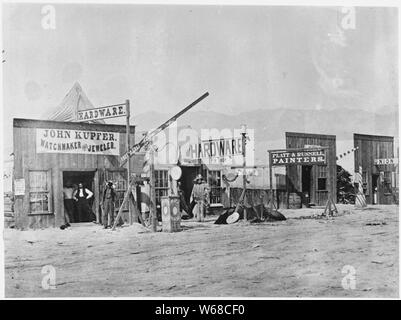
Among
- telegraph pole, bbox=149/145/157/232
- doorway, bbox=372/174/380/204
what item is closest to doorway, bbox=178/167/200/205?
telegraph pole, bbox=149/145/157/232

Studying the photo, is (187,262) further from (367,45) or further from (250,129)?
(367,45)

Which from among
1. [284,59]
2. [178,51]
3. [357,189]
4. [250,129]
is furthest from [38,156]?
Answer: [357,189]

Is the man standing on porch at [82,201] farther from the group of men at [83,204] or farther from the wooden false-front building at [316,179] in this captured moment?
the wooden false-front building at [316,179]

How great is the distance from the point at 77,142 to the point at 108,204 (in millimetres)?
1018

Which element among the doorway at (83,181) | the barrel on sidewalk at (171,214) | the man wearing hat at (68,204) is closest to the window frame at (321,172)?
the barrel on sidewalk at (171,214)

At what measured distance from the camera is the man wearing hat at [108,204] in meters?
8.40

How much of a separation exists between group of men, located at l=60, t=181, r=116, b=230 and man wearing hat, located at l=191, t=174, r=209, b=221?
1218mm

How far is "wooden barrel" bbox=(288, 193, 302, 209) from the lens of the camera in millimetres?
8820

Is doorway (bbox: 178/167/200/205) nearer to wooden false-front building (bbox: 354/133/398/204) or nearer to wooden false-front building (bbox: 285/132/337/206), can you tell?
wooden false-front building (bbox: 285/132/337/206)

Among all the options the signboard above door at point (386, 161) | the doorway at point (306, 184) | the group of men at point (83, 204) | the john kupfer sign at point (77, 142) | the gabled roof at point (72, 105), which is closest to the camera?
the gabled roof at point (72, 105)

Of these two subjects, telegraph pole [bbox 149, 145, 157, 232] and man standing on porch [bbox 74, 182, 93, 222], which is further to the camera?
telegraph pole [bbox 149, 145, 157, 232]

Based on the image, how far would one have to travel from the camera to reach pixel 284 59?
8.27 m

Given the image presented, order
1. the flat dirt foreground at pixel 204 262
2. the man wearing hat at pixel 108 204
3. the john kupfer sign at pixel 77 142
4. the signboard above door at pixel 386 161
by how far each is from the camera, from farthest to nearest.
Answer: the signboard above door at pixel 386 161 → the man wearing hat at pixel 108 204 → the john kupfer sign at pixel 77 142 → the flat dirt foreground at pixel 204 262

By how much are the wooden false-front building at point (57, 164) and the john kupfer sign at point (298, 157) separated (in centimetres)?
214
